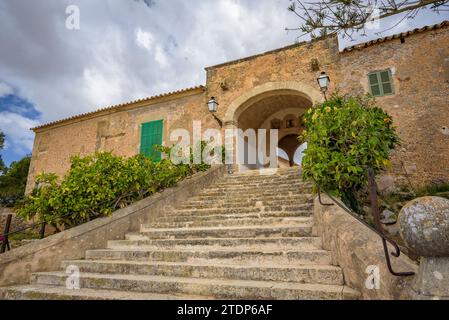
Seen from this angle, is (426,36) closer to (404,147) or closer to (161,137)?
(404,147)

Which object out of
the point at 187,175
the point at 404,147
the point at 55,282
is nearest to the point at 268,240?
the point at 55,282

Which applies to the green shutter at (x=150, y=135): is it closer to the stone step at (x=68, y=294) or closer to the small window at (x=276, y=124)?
the small window at (x=276, y=124)

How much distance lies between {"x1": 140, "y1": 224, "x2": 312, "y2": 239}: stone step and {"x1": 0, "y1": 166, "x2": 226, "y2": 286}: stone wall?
45 cm

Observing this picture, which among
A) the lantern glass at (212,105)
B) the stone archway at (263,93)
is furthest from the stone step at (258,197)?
the stone archway at (263,93)

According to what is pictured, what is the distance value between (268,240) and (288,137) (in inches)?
471

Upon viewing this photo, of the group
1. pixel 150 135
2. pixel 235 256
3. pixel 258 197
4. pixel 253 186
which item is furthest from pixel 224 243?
pixel 150 135

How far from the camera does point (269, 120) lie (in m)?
13.3

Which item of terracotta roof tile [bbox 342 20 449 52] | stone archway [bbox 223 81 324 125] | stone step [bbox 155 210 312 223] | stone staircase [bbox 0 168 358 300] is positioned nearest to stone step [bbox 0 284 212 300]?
stone staircase [bbox 0 168 358 300]

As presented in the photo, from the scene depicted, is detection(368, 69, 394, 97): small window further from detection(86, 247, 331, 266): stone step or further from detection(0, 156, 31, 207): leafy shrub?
detection(0, 156, 31, 207): leafy shrub

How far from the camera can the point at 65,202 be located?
4.43 meters

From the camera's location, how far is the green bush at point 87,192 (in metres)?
4.38

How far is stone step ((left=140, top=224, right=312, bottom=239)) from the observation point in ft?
11.8

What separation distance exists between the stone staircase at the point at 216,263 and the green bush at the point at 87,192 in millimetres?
753

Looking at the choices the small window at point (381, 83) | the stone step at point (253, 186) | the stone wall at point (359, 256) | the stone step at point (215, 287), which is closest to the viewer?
the stone wall at point (359, 256)
